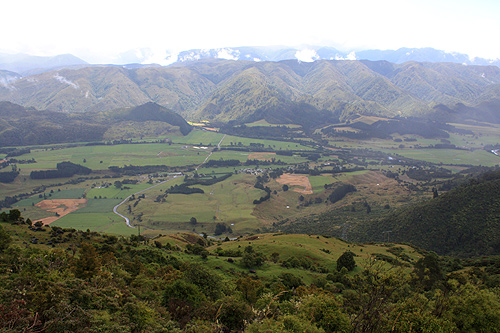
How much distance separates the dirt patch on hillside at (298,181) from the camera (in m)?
149

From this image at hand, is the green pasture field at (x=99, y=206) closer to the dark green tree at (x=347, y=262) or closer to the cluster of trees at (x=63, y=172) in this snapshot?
the cluster of trees at (x=63, y=172)

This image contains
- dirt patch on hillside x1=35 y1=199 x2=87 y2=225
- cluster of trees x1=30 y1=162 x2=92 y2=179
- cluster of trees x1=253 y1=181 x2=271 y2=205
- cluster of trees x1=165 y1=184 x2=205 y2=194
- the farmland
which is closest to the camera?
the farmland

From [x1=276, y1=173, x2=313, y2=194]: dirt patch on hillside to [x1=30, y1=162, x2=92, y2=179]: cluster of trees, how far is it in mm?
115072

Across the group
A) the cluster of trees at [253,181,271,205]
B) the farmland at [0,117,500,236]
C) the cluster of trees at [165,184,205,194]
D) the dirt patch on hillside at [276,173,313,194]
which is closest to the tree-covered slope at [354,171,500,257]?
the farmland at [0,117,500,236]

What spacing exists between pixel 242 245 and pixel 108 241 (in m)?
27.9

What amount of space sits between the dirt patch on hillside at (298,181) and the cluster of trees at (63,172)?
378 feet

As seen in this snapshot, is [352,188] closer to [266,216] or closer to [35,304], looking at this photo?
[266,216]

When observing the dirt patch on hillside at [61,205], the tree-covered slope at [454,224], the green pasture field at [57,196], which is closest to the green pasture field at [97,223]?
the dirt patch on hillside at [61,205]

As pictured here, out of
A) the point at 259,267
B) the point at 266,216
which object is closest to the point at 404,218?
the point at 266,216

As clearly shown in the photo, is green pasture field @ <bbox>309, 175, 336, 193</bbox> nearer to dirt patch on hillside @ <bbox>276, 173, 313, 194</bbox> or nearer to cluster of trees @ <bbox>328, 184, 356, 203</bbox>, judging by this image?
dirt patch on hillside @ <bbox>276, 173, 313, 194</bbox>

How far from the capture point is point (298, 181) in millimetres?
162125

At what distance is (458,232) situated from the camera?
78.2m

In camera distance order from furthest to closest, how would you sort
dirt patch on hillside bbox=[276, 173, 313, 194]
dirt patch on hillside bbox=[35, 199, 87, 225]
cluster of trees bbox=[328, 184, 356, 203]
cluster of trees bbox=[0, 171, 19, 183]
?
cluster of trees bbox=[0, 171, 19, 183] < dirt patch on hillside bbox=[276, 173, 313, 194] < cluster of trees bbox=[328, 184, 356, 203] < dirt patch on hillside bbox=[35, 199, 87, 225]

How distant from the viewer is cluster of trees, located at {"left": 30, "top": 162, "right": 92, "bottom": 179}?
16059 centimetres
